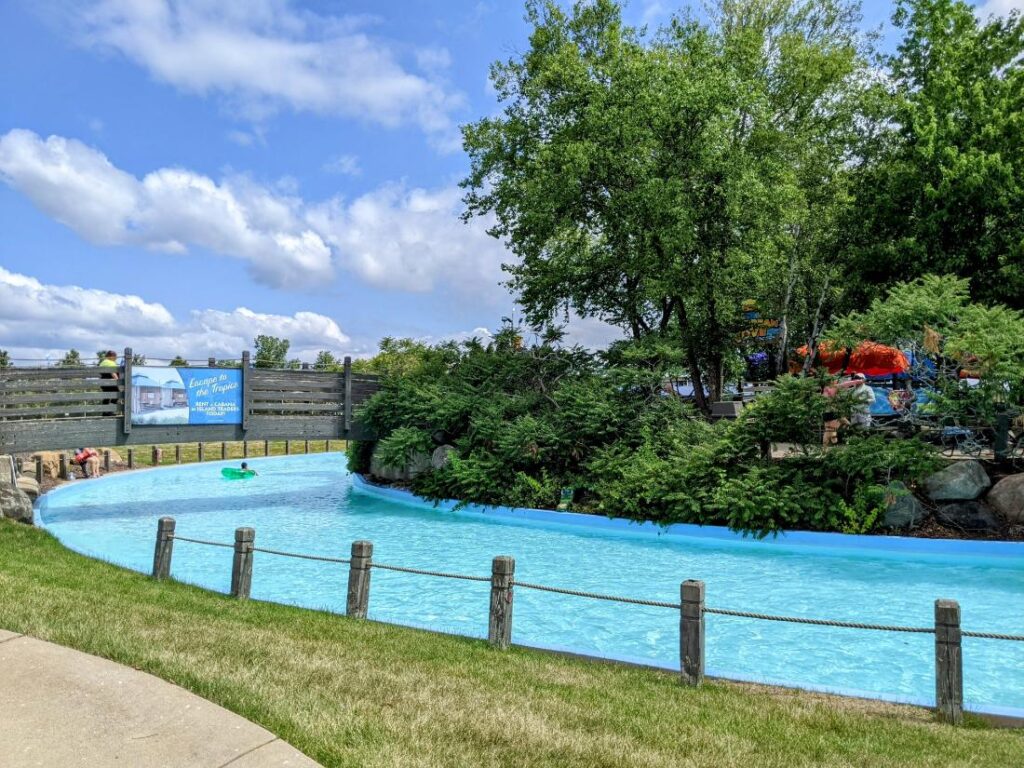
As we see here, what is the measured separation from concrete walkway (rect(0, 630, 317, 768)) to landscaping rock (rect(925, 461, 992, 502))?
15.7 meters

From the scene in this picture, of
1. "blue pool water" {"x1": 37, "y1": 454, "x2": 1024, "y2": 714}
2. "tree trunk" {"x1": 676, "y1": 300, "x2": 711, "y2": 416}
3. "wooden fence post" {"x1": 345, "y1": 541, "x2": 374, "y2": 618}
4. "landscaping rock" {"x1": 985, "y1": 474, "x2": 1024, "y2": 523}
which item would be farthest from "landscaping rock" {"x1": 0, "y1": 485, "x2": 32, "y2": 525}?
"landscaping rock" {"x1": 985, "y1": 474, "x2": 1024, "y2": 523}

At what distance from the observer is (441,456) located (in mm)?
Result: 23109

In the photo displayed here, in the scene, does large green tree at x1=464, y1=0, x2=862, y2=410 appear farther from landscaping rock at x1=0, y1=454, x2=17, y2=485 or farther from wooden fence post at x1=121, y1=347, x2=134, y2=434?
landscaping rock at x1=0, y1=454, x2=17, y2=485

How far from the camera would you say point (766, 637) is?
9.84 m

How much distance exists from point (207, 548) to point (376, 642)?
9.63 metres

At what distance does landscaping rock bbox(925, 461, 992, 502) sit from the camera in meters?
16.1

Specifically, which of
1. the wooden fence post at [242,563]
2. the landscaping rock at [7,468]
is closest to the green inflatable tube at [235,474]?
the landscaping rock at [7,468]

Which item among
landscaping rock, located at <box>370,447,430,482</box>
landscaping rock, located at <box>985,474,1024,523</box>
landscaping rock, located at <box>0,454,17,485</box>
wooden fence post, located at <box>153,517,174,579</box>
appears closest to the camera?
wooden fence post, located at <box>153,517,174,579</box>

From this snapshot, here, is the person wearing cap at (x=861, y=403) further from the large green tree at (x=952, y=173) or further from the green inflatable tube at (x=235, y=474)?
the green inflatable tube at (x=235, y=474)

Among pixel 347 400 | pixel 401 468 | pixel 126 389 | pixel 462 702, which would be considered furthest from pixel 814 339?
pixel 462 702

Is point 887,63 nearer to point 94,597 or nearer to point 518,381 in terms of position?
point 518,381

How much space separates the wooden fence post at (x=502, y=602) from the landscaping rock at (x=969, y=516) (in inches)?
475

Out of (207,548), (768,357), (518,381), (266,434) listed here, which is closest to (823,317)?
(768,357)

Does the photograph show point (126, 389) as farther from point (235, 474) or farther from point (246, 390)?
point (235, 474)
